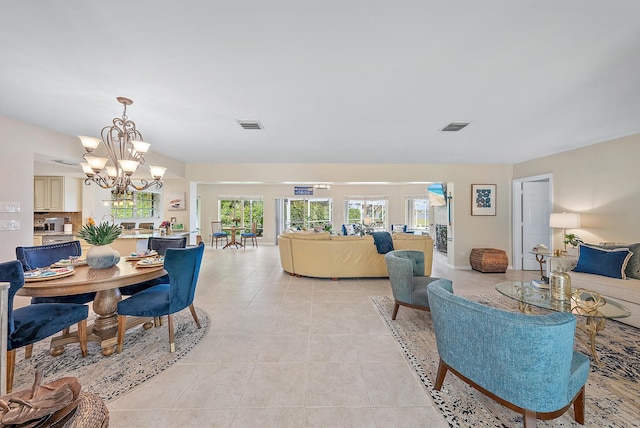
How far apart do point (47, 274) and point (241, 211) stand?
26.7 ft

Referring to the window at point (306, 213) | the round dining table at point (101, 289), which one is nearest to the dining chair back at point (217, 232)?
the window at point (306, 213)

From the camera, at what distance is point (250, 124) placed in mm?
3316

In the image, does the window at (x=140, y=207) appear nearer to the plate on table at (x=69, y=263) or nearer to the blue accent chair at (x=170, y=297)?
the plate on table at (x=69, y=263)

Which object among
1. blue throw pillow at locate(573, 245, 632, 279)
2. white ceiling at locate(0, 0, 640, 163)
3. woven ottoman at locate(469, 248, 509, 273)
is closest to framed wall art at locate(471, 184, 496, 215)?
woven ottoman at locate(469, 248, 509, 273)

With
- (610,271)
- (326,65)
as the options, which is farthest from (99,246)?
(610,271)

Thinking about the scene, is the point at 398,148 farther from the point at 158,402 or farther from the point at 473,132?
the point at 158,402

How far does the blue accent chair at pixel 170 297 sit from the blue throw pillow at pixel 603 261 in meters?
5.23

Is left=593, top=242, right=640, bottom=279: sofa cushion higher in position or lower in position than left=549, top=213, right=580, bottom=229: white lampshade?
lower

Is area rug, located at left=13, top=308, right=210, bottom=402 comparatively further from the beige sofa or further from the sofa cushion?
the sofa cushion

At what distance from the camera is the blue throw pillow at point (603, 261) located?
10.8 ft

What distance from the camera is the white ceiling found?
1.48 meters

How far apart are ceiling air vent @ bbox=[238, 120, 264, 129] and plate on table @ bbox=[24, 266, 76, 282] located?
7.62 feet

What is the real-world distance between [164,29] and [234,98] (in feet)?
3.20

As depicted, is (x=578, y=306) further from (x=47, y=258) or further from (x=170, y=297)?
(x=47, y=258)
